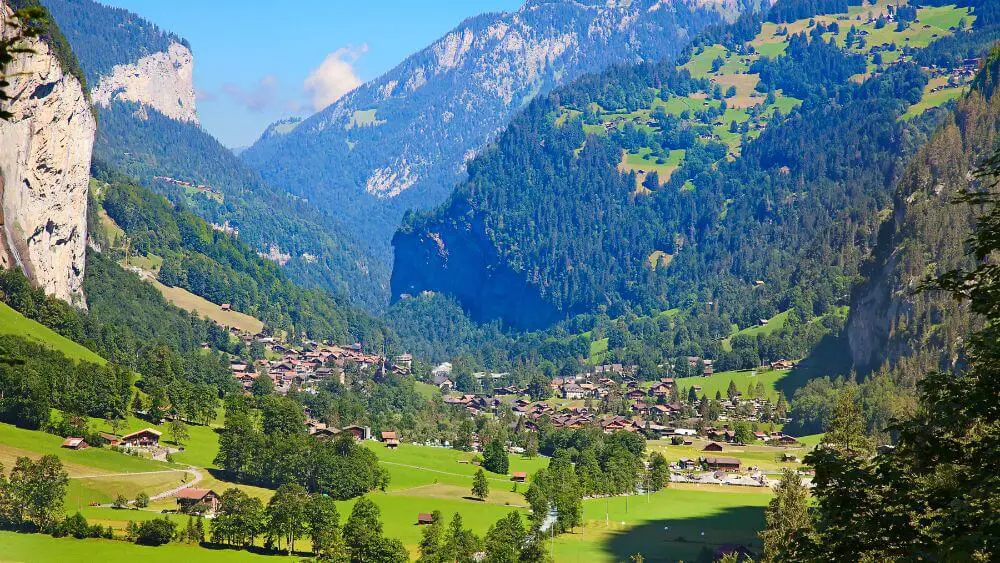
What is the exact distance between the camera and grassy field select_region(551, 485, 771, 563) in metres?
102

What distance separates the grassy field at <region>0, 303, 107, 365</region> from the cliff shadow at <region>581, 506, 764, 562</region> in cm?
8291

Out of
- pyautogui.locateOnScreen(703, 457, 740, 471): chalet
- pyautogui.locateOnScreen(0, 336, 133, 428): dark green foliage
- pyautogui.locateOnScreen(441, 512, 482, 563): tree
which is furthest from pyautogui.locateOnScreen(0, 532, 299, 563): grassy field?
pyautogui.locateOnScreen(703, 457, 740, 471): chalet

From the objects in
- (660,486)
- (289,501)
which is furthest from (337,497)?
(660,486)

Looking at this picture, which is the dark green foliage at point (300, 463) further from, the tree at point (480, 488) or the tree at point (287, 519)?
the tree at point (287, 519)

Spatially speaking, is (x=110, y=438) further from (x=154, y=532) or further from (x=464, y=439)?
(x=464, y=439)

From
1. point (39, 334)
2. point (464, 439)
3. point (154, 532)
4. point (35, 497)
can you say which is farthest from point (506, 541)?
point (39, 334)

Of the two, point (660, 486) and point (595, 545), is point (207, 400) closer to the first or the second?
→ point (660, 486)

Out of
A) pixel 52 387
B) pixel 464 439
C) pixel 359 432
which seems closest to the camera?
pixel 52 387

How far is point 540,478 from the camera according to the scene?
444 ft

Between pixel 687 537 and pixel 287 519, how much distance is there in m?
35.8

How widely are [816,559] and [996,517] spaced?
488cm

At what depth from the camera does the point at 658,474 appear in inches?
5778

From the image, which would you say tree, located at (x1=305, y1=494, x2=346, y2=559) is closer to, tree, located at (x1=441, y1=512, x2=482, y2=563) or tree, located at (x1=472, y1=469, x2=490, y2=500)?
tree, located at (x1=441, y1=512, x2=482, y2=563)

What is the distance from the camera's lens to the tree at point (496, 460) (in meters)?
157
